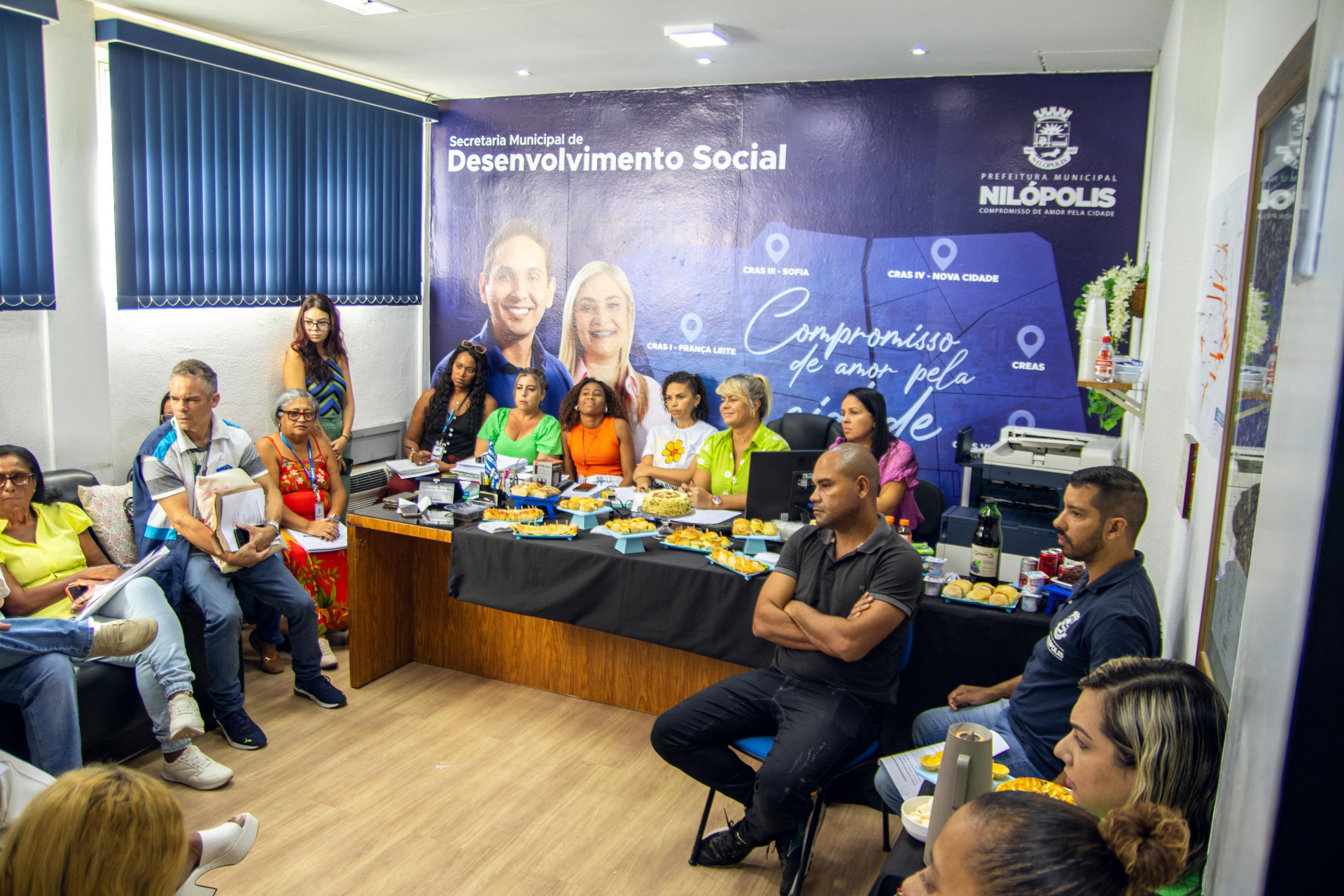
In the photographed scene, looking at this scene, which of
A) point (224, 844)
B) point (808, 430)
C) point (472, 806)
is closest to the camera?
point (224, 844)

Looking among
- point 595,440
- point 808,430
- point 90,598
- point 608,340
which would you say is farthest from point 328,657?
point 608,340

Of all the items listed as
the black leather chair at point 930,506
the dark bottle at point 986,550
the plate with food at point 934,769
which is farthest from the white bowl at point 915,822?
the black leather chair at point 930,506

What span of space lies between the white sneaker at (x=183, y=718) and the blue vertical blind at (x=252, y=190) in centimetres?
245

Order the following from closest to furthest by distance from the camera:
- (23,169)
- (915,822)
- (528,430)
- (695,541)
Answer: (915,822), (695,541), (23,169), (528,430)

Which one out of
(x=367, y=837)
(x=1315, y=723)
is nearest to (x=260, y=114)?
(x=367, y=837)

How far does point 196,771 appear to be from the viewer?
3.30 metres

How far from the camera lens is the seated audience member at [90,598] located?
333 cm

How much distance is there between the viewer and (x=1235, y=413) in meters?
2.08

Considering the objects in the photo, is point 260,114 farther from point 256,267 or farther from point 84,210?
point 84,210

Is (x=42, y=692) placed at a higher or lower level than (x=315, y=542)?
lower

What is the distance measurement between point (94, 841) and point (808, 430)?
4.08 m

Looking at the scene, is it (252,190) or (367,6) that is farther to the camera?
(252,190)

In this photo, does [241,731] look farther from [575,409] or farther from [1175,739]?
[1175,739]

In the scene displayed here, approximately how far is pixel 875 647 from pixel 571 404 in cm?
324
